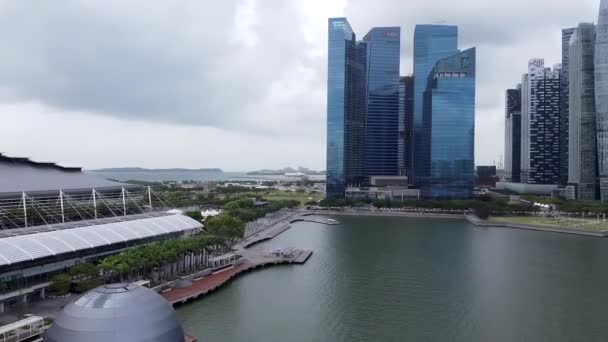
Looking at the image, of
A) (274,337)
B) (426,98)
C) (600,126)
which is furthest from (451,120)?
(274,337)

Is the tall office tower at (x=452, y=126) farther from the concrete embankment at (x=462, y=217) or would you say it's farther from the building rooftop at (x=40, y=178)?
the building rooftop at (x=40, y=178)

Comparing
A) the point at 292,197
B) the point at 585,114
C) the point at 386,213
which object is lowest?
the point at 386,213


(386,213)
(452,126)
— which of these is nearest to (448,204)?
(386,213)

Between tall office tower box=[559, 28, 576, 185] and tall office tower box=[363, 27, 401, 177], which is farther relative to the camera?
tall office tower box=[559, 28, 576, 185]

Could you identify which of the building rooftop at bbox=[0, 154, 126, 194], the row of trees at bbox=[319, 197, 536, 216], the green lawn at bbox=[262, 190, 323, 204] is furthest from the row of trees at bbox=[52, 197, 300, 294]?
the green lawn at bbox=[262, 190, 323, 204]

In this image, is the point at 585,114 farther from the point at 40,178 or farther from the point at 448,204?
the point at 40,178

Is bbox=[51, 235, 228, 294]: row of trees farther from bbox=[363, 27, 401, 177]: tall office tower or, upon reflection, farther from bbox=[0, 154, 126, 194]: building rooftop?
bbox=[363, 27, 401, 177]: tall office tower

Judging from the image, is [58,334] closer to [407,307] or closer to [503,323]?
[407,307]
